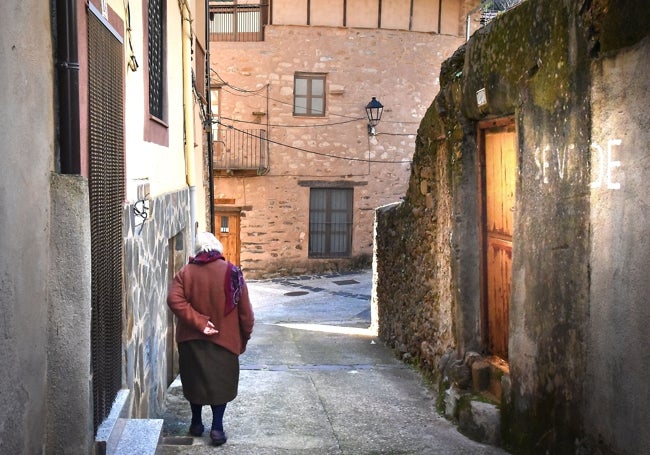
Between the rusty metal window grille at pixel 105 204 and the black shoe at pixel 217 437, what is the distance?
115cm

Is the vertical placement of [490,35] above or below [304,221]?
above

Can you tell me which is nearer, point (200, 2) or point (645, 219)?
point (645, 219)

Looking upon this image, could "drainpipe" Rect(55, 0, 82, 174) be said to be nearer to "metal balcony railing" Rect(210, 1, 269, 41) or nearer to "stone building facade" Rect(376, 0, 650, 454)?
"stone building facade" Rect(376, 0, 650, 454)

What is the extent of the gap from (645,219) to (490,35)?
231 cm

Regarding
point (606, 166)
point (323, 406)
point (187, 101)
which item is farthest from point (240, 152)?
point (606, 166)

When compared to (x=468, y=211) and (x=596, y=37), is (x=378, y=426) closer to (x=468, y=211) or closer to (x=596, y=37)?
(x=468, y=211)

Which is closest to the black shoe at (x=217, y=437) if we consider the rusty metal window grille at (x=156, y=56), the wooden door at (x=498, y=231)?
the wooden door at (x=498, y=231)

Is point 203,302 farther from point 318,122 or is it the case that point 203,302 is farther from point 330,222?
point 330,222

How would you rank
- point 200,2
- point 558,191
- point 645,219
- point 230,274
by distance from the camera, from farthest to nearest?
point 200,2
point 230,274
point 558,191
point 645,219

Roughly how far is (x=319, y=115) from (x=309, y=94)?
23.1 inches

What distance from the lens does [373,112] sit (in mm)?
18531

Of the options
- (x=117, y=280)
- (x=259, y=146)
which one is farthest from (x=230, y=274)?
(x=259, y=146)

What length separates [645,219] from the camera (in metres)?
3.39

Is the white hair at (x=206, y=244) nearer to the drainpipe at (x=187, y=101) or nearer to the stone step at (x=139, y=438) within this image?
the stone step at (x=139, y=438)
